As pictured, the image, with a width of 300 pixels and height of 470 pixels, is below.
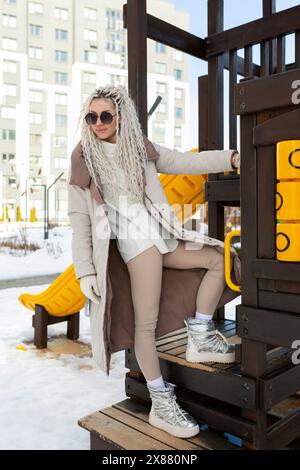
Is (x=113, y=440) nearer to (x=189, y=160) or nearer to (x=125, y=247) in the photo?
(x=125, y=247)

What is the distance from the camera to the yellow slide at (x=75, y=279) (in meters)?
3.61

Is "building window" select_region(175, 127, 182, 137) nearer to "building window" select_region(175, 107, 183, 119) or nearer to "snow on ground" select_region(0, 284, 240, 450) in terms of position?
"building window" select_region(175, 107, 183, 119)

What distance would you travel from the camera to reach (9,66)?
101 feet

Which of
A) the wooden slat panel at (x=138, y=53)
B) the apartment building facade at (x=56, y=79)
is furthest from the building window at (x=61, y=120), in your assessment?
the wooden slat panel at (x=138, y=53)

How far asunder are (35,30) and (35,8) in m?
1.52

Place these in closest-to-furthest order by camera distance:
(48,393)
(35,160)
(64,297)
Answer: (48,393)
(64,297)
(35,160)

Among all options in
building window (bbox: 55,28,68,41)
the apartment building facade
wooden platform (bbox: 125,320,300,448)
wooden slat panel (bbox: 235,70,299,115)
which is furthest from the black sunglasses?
building window (bbox: 55,28,68,41)

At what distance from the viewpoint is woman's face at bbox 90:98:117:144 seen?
196cm

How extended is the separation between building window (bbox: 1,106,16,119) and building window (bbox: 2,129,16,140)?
900mm

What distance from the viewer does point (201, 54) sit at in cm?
297

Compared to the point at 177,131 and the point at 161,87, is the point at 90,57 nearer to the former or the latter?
the point at 161,87

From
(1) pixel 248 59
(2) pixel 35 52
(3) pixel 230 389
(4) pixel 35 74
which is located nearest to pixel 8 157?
(4) pixel 35 74

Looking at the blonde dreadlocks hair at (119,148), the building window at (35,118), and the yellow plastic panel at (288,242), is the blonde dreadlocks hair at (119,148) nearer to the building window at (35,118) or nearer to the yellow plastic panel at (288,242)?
the yellow plastic panel at (288,242)

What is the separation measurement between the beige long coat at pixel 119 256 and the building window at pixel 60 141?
3071cm
